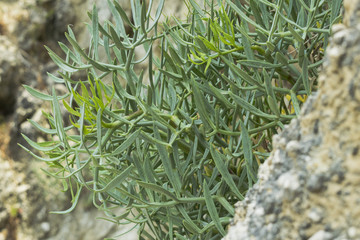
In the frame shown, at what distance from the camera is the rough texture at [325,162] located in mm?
149

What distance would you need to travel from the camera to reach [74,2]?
163 centimetres

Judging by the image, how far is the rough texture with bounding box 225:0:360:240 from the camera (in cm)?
15

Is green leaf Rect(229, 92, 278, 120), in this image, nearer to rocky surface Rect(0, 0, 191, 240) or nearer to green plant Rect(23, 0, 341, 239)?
green plant Rect(23, 0, 341, 239)

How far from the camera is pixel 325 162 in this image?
0.16 meters

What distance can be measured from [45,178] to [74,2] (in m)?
0.74

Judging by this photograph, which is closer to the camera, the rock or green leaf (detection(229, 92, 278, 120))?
green leaf (detection(229, 92, 278, 120))

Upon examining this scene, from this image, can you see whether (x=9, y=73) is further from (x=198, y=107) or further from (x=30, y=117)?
(x=198, y=107)

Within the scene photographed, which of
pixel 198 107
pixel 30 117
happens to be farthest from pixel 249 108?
pixel 30 117

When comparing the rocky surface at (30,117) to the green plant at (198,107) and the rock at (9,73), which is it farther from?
the green plant at (198,107)

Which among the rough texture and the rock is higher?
the rock

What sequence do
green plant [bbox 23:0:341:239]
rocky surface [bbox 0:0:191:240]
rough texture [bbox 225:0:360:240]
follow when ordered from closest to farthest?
rough texture [bbox 225:0:360:240], green plant [bbox 23:0:341:239], rocky surface [bbox 0:0:191:240]

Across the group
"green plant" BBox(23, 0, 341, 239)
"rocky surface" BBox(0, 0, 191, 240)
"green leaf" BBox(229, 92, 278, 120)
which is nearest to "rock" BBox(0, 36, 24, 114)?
"rocky surface" BBox(0, 0, 191, 240)

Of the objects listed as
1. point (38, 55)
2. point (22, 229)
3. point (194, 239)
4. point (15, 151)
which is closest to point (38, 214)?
point (22, 229)

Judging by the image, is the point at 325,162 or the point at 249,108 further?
the point at 249,108
